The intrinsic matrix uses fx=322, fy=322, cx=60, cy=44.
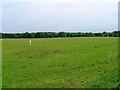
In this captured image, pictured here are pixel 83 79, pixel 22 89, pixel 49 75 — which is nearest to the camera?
pixel 22 89

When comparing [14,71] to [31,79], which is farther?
[14,71]

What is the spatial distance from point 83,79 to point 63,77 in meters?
1.28

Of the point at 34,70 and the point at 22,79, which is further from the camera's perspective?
the point at 34,70

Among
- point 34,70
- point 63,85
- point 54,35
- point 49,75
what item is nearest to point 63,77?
point 49,75

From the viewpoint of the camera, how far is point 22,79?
17047mm

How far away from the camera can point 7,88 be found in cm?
1408

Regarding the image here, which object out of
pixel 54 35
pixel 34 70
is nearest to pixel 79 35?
pixel 54 35

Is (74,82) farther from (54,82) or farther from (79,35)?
(79,35)

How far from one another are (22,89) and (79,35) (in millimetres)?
132909

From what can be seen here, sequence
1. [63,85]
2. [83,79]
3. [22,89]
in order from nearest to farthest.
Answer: [22,89]
[63,85]
[83,79]

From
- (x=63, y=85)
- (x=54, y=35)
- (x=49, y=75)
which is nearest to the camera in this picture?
(x=63, y=85)

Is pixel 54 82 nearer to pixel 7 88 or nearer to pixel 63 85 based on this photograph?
pixel 63 85

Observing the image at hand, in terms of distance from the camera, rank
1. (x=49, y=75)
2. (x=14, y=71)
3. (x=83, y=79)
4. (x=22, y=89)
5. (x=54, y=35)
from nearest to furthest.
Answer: (x=22, y=89)
(x=83, y=79)
(x=49, y=75)
(x=14, y=71)
(x=54, y=35)

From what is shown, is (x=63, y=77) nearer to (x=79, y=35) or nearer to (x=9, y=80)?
(x=9, y=80)
